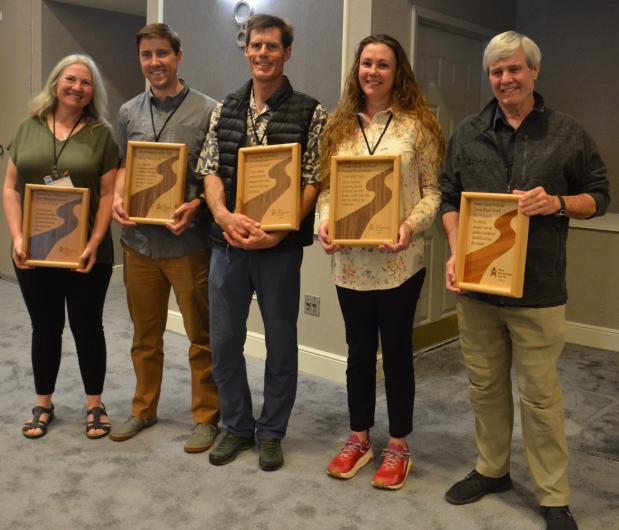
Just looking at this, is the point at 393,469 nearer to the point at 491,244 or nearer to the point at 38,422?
the point at 491,244

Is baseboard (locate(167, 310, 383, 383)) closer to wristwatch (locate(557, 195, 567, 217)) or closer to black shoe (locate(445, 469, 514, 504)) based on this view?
black shoe (locate(445, 469, 514, 504))

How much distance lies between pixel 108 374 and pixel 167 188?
143cm

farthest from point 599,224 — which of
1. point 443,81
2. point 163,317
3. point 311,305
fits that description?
point 163,317

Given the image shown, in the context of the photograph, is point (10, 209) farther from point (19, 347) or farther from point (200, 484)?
point (19, 347)

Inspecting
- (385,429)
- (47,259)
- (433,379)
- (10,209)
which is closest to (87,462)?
(47,259)

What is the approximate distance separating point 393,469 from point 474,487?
28 cm

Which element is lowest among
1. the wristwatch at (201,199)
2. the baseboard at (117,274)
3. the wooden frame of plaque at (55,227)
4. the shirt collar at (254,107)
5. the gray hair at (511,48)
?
the baseboard at (117,274)

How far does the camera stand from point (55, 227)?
269 centimetres

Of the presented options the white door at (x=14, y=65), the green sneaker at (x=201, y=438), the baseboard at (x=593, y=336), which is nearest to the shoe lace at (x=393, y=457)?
the green sneaker at (x=201, y=438)

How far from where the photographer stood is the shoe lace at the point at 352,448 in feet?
8.61

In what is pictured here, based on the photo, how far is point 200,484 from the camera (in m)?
2.52

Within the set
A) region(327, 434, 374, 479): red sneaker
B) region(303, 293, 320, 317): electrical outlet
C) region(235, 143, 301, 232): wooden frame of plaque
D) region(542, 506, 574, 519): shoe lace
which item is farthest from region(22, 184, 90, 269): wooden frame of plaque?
region(542, 506, 574, 519): shoe lace

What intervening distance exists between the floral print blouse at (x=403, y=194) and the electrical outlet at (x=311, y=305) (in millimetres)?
1378

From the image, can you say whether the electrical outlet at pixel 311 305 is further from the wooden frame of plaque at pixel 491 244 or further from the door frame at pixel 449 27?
the wooden frame of plaque at pixel 491 244
